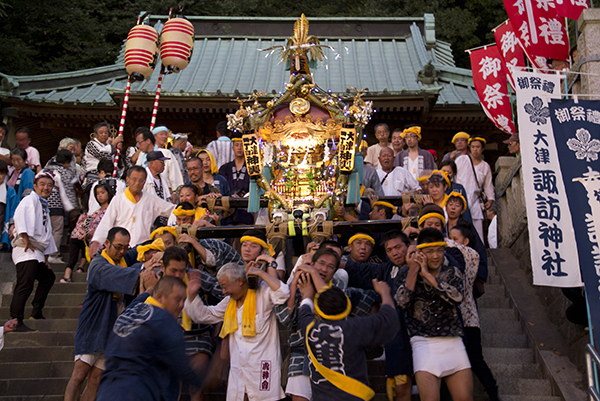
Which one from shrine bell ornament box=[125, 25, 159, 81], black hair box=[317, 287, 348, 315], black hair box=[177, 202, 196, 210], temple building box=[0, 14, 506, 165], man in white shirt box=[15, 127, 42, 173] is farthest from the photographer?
temple building box=[0, 14, 506, 165]

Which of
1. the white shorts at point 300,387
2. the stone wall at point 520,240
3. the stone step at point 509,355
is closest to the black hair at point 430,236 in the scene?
the white shorts at point 300,387

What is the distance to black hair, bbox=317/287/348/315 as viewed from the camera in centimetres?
447

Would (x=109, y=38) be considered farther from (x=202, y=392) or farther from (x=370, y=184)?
(x=202, y=392)

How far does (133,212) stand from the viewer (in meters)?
7.18

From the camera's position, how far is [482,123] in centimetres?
1305

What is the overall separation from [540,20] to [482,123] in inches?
221

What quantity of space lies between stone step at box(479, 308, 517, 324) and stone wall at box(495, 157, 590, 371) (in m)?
0.39

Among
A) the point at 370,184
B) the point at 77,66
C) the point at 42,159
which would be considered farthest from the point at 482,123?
the point at 77,66

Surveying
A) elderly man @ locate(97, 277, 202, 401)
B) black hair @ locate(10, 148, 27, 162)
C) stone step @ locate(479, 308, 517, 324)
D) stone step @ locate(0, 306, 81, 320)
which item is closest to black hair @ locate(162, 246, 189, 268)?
elderly man @ locate(97, 277, 202, 401)

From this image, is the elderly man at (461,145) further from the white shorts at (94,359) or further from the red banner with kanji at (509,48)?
the white shorts at (94,359)

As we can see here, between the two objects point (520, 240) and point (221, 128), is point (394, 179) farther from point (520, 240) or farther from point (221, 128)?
point (221, 128)

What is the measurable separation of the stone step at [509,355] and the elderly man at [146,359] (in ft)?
10.8

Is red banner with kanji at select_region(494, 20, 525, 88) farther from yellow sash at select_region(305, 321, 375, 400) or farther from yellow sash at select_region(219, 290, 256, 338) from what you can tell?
yellow sash at select_region(305, 321, 375, 400)

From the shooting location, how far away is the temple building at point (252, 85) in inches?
510
